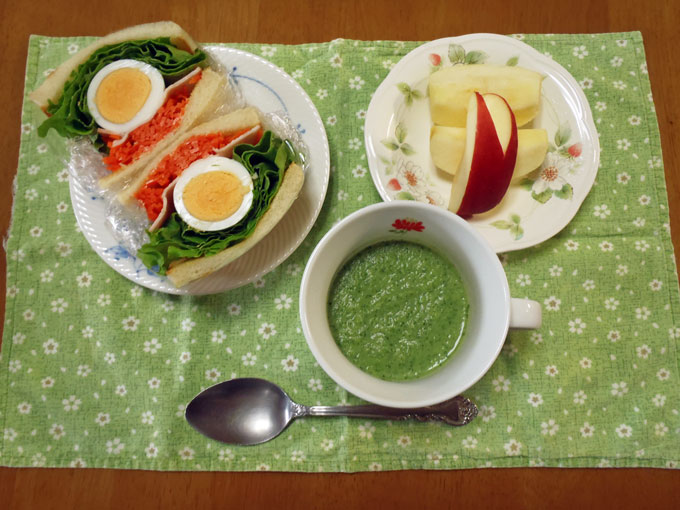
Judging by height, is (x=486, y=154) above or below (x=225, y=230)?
above

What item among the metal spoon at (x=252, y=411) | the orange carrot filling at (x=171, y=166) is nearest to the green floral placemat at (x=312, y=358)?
the metal spoon at (x=252, y=411)

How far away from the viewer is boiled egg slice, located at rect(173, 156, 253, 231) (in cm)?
108

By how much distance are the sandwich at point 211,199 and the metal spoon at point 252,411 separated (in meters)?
0.30

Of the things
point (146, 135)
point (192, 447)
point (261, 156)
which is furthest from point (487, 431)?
point (146, 135)

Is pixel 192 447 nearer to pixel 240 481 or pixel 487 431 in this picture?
pixel 240 481

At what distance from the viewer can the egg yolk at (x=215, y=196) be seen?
1077 millimetres

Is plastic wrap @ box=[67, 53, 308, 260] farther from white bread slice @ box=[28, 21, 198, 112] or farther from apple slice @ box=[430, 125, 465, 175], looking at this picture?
apple slice @ box=[430, 125, 465, 175]

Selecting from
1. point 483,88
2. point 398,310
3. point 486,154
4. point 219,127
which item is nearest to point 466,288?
point 398,310

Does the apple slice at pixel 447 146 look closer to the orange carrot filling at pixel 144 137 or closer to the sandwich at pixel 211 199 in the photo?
the sandwich at pixel 211 199

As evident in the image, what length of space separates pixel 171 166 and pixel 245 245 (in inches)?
11.0

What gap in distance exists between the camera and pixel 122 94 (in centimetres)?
116

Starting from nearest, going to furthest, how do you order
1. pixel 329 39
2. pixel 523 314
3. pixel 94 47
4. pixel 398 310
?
1. pixel 523 314
2. pixel 398 310
3. pixel 94 47
4. pixel 329 39

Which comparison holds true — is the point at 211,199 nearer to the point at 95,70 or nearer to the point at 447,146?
the point at 95,70

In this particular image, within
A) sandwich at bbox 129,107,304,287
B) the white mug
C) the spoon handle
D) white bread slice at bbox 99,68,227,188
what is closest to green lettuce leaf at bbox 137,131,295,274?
sandwich at bbox 129,107,304,287
